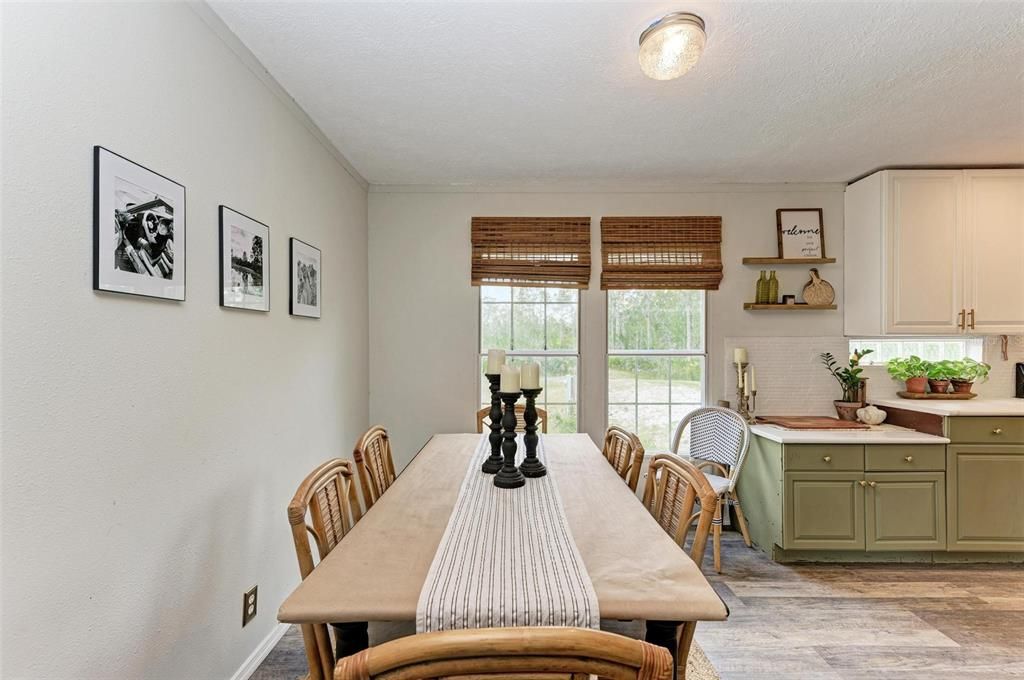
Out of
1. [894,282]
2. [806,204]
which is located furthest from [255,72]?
[894,282]

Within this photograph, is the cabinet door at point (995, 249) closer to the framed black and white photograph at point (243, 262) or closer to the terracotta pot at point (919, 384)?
the terracotta pot at point (919, 384)

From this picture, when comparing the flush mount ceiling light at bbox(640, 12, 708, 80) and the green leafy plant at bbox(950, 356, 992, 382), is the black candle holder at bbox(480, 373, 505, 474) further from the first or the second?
the green leafy plant at bbox(950, 356, 992, 382)

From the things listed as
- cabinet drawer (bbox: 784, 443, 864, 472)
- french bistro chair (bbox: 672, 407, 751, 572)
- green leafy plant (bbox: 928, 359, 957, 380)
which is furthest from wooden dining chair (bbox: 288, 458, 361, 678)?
green leafy plant (bbox: 928, 359, 957, 380)

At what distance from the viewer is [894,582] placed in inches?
107

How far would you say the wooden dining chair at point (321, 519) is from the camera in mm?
1145

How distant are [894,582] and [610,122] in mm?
3010

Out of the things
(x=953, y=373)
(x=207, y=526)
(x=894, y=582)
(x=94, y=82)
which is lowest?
(x=894, y=582)

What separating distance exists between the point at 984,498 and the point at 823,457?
96 cm

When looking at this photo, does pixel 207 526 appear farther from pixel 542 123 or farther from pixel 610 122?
pixel 610 122

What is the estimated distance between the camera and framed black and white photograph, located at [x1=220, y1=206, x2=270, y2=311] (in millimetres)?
1783

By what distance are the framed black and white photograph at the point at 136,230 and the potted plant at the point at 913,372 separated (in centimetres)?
420

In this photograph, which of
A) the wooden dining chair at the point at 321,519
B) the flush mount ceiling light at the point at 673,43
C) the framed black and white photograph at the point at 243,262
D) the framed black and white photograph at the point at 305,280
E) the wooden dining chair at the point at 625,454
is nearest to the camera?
the wooden dining chair at the point at 321,519

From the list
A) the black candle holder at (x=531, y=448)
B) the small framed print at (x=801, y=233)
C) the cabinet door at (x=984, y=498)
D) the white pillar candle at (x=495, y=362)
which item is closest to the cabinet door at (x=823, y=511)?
the cabinet door at (x=984, y=498)

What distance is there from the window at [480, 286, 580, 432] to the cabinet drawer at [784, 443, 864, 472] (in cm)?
145
